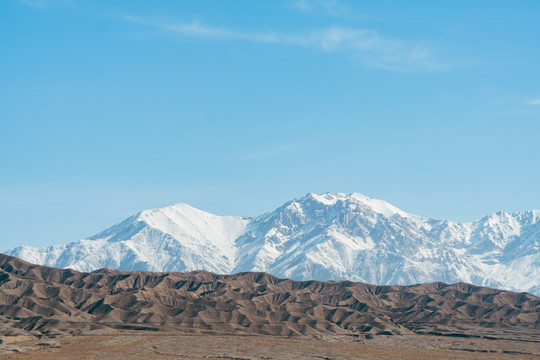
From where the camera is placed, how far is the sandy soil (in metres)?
161

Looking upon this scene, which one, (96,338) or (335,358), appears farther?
(96,338)

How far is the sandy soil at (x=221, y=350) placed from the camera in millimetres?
160750

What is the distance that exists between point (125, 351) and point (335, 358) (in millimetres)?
43673

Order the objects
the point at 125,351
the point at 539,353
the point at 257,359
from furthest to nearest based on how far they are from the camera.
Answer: the point at 539,353 < the point at 125,351 < the point at 257,359

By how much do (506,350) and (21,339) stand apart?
11307 centimetres

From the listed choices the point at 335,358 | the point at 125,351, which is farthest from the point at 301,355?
the point at 125,351

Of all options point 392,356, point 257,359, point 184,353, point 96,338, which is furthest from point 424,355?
point 96,338

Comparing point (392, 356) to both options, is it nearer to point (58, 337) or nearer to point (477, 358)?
point (477, 358)

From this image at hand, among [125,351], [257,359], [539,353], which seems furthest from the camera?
[539,353]

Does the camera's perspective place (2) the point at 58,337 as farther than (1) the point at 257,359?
Yes

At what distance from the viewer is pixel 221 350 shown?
172 metres

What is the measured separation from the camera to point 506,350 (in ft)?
620

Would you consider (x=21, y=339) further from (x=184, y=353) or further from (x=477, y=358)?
(x=477, y=358)

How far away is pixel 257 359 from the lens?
15725cm
